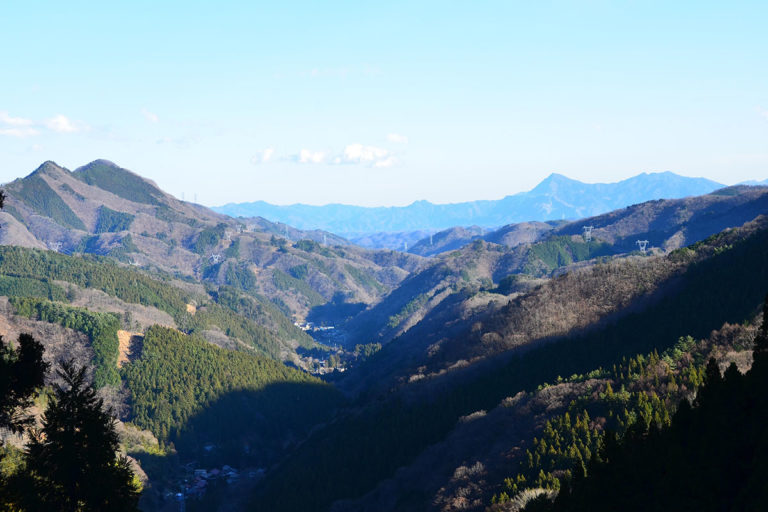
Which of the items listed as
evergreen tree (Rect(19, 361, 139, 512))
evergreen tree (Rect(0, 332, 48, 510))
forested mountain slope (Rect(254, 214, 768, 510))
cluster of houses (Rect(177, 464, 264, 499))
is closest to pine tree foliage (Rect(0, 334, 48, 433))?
evergreen tree (Rect(0, 332, 48, 510))

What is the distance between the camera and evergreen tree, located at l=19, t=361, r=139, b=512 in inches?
1088

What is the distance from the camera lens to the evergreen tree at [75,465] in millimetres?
27636

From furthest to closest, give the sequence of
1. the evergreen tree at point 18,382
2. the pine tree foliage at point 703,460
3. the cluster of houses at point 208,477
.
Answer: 1. the cluster of houses at point 208,477
2. the pine tree foliage at point 703,460
3. the evergreen tree at point 18,382

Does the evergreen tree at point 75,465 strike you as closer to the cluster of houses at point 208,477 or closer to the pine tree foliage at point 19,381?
the pine tree foliage at point 19,381

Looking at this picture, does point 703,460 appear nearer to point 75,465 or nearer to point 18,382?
point 75,465

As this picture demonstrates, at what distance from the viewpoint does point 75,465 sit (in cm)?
2834

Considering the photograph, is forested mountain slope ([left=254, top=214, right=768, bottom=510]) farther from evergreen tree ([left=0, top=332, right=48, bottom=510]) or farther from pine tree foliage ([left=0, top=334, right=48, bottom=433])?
pine tree foliage ([left=0, top=334, right=48, bottom=433])

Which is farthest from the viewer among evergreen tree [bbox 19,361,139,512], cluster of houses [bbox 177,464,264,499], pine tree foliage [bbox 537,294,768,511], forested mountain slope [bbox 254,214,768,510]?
cluster of houses [bbox 177,464,264,499]

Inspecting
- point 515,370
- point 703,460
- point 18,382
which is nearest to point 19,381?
point 18,382

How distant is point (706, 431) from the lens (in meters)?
39.4

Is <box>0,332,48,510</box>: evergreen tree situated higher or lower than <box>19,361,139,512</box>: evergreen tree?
higher

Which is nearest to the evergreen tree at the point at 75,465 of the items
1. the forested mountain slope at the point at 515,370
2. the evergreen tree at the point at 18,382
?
the evergreen tree at the point at 18,382

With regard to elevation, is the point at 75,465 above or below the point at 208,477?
above

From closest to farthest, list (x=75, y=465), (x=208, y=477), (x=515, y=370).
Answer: (x=75, y=465) < (x=515, y=370) < (x=208, y=477)
